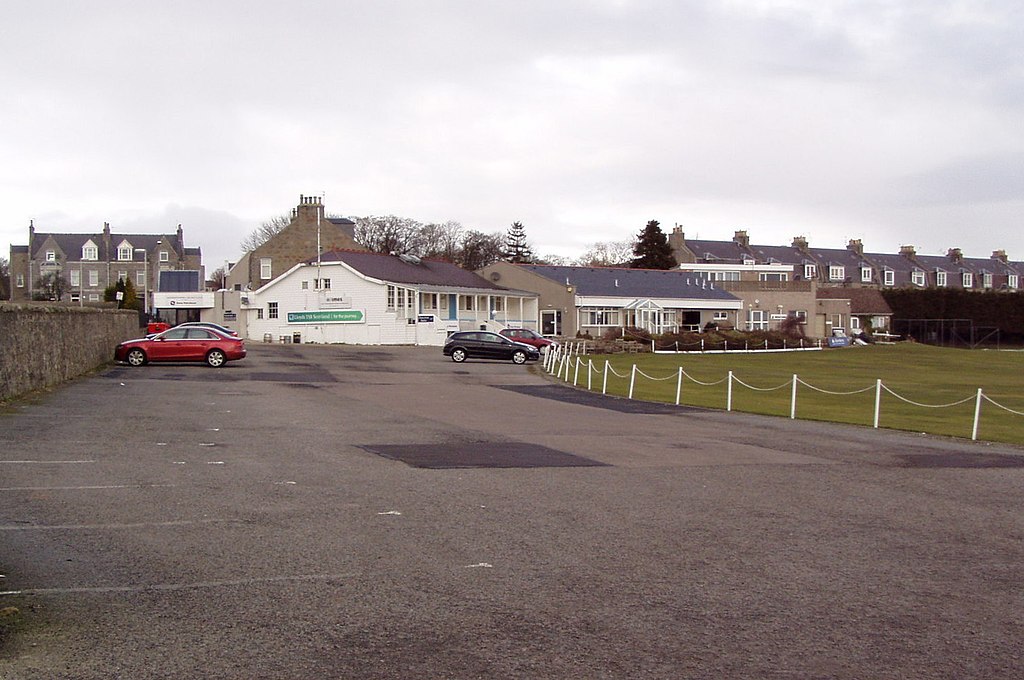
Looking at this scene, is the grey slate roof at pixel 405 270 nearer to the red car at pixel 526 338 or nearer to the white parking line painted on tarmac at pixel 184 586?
the red car at pixel 526 338

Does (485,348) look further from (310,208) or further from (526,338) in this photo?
(310,208)

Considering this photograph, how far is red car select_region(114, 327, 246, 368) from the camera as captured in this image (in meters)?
36.9

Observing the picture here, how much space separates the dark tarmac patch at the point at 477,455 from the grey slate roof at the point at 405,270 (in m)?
45.3

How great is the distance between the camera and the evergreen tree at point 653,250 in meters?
99.2

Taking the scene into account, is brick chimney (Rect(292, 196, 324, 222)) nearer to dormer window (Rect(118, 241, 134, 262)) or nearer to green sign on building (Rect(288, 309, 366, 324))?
green sign on building (Rect(288, 309, 366, 324))

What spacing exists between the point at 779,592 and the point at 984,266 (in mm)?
134281

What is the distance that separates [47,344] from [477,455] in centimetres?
1503

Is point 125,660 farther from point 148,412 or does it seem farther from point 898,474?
point 148,412

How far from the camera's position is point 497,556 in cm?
796

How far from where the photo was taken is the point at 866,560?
321 inches

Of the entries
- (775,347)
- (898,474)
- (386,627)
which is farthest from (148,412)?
(775,347)

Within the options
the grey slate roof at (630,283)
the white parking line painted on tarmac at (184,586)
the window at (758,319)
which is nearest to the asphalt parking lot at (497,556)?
the white parking line painted on tarmac at (184,586)

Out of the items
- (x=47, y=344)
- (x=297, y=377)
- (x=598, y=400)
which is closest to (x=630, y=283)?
(x=297, y=377)

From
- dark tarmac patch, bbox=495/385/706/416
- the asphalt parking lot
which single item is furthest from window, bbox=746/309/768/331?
the asphalt parking lot
